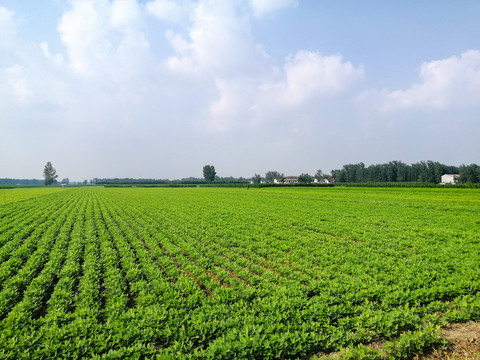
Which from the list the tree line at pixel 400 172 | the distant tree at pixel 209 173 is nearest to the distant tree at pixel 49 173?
the distant tree at pixel 209 173

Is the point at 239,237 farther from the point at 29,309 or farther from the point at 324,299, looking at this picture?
the point at 29,309

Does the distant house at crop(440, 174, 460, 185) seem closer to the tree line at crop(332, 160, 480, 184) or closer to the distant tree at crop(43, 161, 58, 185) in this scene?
the tree line at crop(332, 160, 480, 184)

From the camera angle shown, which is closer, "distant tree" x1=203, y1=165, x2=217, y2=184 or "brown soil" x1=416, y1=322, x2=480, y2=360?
"brown soil" x1=416, y1=322, x2=480, y2=360

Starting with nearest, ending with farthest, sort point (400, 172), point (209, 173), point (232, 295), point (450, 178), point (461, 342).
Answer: point (461, 342) → point (232, 295) → point (450, 178) → point (400, 172) → point (209, 173)

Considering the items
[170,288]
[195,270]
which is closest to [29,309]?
[170,288]

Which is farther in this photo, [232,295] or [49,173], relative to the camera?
[49,173]

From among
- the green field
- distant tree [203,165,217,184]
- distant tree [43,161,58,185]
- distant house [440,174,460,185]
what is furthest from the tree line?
distant tree [43,161,58,185]

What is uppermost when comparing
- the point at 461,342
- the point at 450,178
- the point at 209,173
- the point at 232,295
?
the point at 209,173

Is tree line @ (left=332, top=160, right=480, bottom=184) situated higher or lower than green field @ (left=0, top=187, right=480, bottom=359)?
higher

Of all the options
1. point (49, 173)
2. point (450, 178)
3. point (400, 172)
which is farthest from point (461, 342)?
point (49, 173)

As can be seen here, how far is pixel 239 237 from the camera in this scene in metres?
15.1

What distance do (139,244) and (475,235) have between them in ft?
65.3

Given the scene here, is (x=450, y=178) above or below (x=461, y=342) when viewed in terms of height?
above

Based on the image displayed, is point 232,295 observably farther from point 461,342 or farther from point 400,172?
point 400,172
